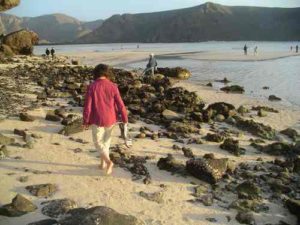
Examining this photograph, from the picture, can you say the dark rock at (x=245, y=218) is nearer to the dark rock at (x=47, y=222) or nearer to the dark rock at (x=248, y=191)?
the dark rock at (x=248, y=191)

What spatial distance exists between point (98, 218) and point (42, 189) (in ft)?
5.74

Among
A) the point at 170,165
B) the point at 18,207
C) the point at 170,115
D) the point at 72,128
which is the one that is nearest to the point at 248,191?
the point at 170,165

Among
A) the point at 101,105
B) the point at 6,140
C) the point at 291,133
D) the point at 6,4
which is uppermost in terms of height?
the point at 6,4

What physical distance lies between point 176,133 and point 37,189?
15.5 feet

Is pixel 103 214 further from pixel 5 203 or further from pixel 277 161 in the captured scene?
pixel 277 161

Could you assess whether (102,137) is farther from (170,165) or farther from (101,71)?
(170,165)

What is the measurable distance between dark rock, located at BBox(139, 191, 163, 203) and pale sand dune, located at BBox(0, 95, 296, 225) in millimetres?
80

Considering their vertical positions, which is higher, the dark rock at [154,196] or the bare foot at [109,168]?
the bare foot at [109,168]

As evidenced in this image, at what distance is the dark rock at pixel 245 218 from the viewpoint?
19.9ft

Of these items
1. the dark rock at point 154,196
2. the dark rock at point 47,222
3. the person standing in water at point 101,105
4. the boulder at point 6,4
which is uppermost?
the boulder at point 6,4

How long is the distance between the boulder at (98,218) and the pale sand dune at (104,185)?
0.58m

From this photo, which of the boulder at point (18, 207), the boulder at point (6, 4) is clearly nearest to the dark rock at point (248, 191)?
the boulder at point (18, 207)

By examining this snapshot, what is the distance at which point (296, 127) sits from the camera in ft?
43.8

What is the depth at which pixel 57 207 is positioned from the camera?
5.90 meters
